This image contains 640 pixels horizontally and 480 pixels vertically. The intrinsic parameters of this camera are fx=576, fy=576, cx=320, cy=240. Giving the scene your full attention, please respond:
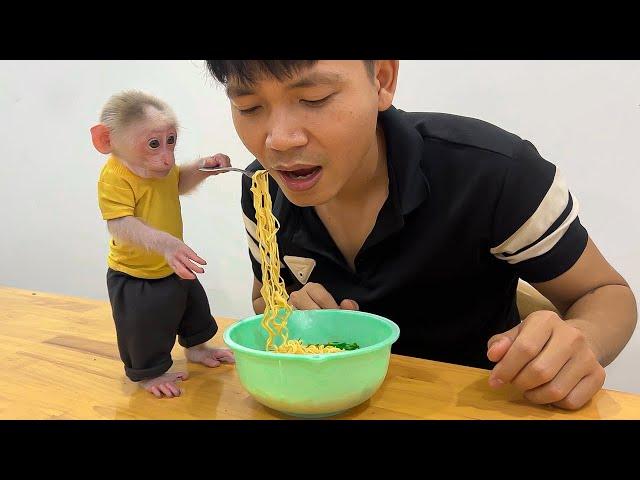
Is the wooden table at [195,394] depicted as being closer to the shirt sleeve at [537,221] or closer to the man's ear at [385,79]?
the shirt sleeve at [537,221]

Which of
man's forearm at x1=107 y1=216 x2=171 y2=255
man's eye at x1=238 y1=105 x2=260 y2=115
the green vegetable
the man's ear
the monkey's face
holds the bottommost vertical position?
the green vegetable

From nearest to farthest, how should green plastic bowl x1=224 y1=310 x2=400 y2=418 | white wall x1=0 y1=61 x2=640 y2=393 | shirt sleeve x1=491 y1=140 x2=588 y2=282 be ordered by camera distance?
green plastic bowl x1=224 y1=310 x2=400 y2=418
shirt sleeve x1=491 y1=140 x2=588 y2=282
white wall x1=0 y1=61 x2=640 y2=393

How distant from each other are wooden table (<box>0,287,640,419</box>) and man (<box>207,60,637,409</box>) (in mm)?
50

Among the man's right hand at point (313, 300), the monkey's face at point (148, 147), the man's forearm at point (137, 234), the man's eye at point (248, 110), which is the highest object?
the man's eye at point (248, 110)

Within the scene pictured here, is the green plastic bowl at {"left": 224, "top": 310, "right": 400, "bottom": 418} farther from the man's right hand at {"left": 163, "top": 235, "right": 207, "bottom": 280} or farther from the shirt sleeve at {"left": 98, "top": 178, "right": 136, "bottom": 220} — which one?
the shirt sleeve at {"left": 98, "top": 178, "right": 136, "bottom": 220}

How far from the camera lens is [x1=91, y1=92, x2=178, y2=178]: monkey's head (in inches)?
36.4

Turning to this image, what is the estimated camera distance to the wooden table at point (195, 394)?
0.87m

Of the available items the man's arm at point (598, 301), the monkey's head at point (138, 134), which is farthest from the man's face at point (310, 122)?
the man's arm at point (598, 301)

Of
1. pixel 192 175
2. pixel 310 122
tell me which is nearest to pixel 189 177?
pixel 192 175

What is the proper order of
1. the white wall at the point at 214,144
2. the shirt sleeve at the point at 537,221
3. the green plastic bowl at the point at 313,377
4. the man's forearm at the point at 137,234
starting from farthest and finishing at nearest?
the white wall at the point at 214,144 → the shirt sleeve at the point at 537,221 → the man's forearm at the point at 137,234 → the green plastic bowl at the point at 313,377

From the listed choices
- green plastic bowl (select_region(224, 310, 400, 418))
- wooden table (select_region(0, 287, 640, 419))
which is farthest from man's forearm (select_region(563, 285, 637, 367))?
green plastic bowl (select_region(224, 310, 400, 418))

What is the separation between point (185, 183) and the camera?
39.8 inches

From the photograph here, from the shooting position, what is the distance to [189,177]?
1008mm
